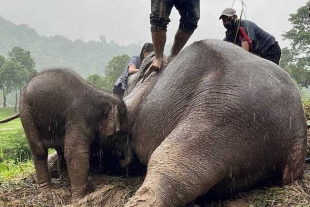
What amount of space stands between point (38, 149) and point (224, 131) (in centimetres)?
211

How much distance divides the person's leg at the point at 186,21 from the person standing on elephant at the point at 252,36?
2.58ft

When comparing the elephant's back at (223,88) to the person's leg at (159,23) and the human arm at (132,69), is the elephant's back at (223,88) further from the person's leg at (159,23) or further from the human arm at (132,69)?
the human arm at (132,69)

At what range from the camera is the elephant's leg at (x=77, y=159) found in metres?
4.23

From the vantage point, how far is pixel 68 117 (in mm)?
4414

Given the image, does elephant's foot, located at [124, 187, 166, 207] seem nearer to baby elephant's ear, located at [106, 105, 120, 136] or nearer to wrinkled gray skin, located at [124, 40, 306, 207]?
wrinkled gray skin, located at [124, 40, 306, 207]

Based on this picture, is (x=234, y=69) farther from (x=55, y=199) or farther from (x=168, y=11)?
(x=55, y=199)

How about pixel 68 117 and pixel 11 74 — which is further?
pixel 11 74

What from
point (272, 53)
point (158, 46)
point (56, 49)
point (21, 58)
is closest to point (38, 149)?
point (158, 46)

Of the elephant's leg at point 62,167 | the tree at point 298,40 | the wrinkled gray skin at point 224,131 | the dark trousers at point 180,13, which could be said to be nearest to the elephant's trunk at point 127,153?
the elephant's leg at point 62,167

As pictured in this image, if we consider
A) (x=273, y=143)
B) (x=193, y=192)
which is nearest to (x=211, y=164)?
(x=193, y=192)

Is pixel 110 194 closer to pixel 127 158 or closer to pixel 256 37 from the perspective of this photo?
pixel 127 158

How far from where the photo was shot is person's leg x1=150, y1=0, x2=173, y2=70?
4.50 metres

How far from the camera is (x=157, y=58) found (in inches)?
186

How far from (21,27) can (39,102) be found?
612 ft
